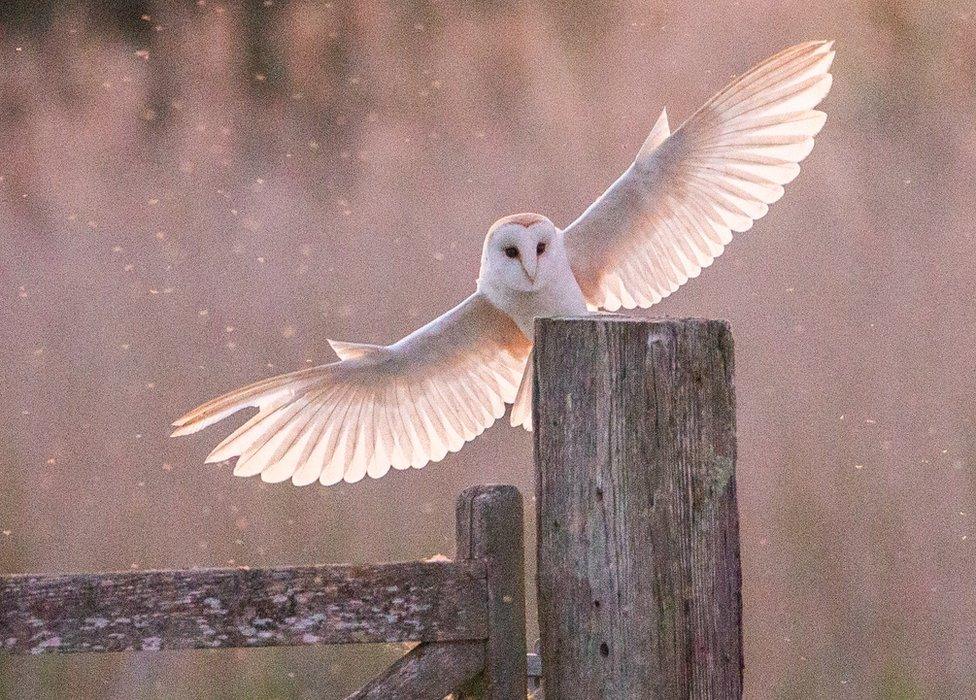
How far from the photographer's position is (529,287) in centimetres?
208

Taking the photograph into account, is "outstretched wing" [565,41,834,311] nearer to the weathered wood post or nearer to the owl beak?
the owl beak

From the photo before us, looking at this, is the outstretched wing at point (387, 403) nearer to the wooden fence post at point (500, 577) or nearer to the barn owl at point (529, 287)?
the barn owl at point (529, 287)

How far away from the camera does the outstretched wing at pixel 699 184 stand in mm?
2217

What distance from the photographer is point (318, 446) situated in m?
2.17

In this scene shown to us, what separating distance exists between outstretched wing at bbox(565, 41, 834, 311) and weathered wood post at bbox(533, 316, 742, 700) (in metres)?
0.83

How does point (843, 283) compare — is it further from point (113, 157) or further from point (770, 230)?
point (113, 157)

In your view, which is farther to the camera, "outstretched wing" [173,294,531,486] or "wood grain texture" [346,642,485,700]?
"outstretched wing" [173,294,531,486]

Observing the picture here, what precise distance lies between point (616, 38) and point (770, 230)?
2.64 ft

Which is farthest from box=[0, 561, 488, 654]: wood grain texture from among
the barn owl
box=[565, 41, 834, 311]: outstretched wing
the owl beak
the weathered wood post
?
box=[565, 41, 834, 311]: outstretched wing

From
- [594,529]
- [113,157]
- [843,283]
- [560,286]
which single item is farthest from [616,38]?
[594,529]

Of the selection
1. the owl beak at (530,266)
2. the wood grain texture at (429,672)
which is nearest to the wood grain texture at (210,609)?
the wood grain texture at (429,672)

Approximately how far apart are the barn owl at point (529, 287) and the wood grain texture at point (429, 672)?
626 mm

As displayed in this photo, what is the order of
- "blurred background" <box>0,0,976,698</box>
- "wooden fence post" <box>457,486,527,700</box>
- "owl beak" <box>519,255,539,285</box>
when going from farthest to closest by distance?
1. "blurred background" <box>0,0,976,698</box>
2. "owl beak" <box>519,255,539,285</box>
3. "wooden fence post" <box>457,486,527,700</box>

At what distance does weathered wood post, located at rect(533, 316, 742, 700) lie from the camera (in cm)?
143
